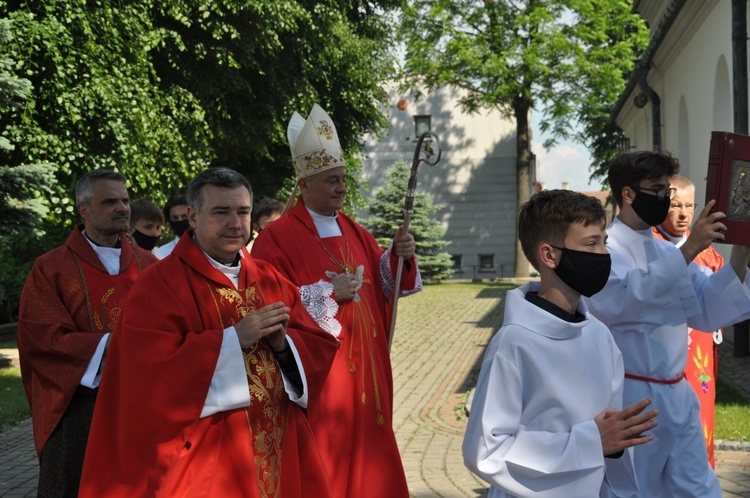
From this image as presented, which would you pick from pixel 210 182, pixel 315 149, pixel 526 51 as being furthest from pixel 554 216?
pixel 526 51

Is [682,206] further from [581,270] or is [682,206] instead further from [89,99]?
[89,99]

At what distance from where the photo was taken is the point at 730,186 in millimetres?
4234

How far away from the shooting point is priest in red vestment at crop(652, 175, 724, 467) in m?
5.39

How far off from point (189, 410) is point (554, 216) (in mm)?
1600

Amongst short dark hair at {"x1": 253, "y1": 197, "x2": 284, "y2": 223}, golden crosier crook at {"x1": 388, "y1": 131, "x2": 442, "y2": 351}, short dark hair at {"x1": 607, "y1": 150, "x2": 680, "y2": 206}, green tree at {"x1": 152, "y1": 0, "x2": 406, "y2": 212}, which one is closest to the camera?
short dark hair at {"x1": 607, "y1": 150, "x2": 680, "y2": 206}

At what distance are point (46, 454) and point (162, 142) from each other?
11768mm

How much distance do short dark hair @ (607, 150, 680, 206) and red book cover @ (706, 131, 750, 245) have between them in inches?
15.4

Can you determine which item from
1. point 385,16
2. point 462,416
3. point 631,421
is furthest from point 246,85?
point 631,421

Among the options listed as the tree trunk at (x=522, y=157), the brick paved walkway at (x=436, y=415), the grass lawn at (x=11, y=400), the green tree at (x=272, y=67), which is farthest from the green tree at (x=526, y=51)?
the grass lawn at (x=11, y=400)

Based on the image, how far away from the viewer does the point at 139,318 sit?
406 centimetres

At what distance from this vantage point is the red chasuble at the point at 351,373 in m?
5.48

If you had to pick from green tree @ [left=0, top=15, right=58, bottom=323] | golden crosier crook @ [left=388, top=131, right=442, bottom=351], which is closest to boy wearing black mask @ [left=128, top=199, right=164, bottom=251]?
golden crosier crook @ [left=388, top=131, right=442, bottom=351]

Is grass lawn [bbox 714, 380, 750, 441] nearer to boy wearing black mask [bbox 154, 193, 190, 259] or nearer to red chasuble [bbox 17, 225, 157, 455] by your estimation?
→ boy wearing black mask [bbox 154, 193, 190, 259]

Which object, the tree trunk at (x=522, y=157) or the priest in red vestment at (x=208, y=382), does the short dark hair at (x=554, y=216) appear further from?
the tree trunk at (x=522, y=157)
